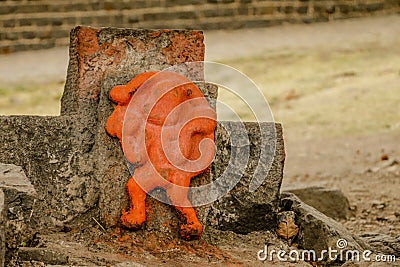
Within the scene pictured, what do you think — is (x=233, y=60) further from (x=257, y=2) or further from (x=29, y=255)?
(x=29, y=255)

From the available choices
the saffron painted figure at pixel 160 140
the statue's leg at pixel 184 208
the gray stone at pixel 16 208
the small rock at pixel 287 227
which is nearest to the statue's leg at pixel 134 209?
the saffron painted figure at pixel 160 140

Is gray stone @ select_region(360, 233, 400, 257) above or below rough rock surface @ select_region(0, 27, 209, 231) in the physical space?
below

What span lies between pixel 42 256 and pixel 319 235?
1195 millimetres

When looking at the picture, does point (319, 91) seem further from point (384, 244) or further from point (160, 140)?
point (160, 140)

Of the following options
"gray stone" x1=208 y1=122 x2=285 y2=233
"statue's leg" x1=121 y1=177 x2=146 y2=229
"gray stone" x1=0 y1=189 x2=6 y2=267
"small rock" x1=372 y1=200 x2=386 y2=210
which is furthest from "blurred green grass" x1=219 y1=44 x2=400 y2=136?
"gray stone" x1=0 y1=189 x2=6 y2=267

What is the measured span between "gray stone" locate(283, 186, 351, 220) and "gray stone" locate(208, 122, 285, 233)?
119 cm

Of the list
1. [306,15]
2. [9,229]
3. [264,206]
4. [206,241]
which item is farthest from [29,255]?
[306,15]

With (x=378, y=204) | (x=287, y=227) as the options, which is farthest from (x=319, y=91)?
(x=287, y=227)

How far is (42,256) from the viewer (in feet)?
7.98

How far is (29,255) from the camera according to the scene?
7.93 feet

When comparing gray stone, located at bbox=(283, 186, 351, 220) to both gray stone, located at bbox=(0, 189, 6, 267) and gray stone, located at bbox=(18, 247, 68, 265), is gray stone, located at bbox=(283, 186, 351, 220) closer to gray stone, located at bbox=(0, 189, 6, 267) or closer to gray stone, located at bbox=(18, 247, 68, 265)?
gray stone, located at bbox=(18, 247, 68, 265)

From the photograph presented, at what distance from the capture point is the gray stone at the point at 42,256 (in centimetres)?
241

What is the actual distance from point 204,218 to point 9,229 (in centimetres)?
86

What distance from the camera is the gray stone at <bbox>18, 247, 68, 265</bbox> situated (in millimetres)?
2414
